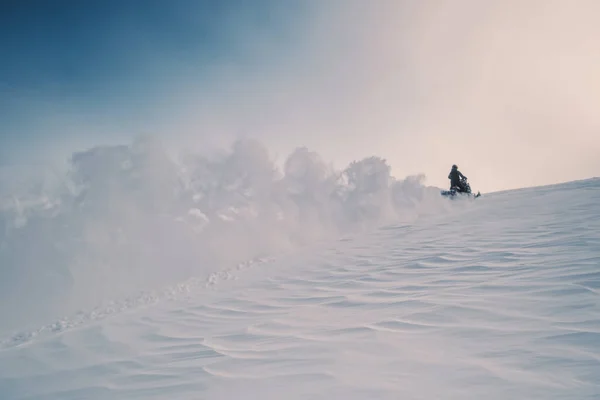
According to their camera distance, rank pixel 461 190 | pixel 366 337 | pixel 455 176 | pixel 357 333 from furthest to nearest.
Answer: pixel 461 190 < pixel 455 176 < pixel 357 333 < pixel 366 337

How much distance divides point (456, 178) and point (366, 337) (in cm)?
1159

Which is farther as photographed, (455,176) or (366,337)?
(455,176)

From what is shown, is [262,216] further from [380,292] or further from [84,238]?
[380,292]

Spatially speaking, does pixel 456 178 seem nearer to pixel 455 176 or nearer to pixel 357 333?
pixel 455 176

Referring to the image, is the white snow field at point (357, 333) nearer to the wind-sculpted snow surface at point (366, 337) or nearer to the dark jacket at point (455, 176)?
the wind-sculpted snow surface at point (366, 337)

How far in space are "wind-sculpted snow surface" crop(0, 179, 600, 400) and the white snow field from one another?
14 millimetres

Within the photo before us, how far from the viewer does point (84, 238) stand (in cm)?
744

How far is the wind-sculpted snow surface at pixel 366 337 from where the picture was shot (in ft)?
6.89

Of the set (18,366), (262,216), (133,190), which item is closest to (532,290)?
(18,366)

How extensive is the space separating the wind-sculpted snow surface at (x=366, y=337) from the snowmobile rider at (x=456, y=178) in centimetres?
711

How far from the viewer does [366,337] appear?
280cm

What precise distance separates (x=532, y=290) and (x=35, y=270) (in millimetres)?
8924

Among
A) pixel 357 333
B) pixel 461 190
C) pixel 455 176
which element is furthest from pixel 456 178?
pixel 357 333

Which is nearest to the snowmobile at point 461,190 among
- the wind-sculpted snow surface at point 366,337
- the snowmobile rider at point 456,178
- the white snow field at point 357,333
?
the snowmobile rider at point 456,178
